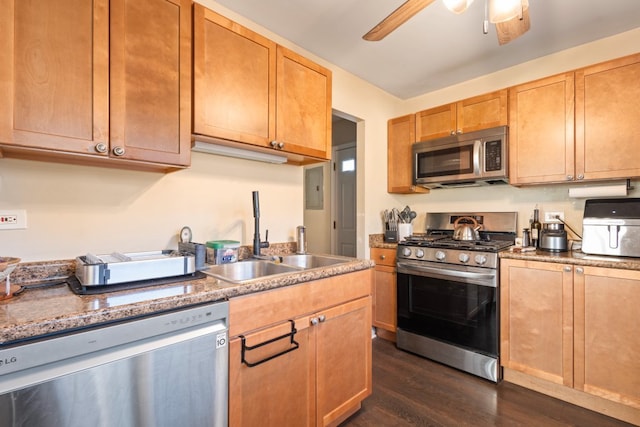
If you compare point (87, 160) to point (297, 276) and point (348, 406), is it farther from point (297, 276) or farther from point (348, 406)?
point (348, 406)

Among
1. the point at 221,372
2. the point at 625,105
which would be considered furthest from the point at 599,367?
the point at 221,372

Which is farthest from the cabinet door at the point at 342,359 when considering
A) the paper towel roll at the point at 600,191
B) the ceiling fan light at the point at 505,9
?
the paper towel roll at the point at 600,191

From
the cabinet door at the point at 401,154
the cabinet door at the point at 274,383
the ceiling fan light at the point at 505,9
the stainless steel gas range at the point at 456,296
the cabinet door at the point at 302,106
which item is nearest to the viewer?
the cabinet door at the point at 274,383

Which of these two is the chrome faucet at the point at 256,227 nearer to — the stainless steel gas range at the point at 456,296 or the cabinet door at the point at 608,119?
the stainless steel gas range at the point at 456,296

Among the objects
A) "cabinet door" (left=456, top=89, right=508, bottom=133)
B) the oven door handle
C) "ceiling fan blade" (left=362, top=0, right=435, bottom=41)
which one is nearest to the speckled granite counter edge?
"ceiling fan blade" (left=362, top=0, right=435, bottom=41)

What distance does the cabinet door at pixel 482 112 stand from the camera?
2457 mm

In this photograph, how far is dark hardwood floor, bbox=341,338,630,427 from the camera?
175cm

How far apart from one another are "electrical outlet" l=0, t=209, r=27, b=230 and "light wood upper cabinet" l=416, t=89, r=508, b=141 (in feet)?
9.59

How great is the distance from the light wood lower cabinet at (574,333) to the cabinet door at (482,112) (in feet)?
3.88

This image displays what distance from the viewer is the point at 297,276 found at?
1.41 meters

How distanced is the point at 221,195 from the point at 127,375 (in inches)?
47.1

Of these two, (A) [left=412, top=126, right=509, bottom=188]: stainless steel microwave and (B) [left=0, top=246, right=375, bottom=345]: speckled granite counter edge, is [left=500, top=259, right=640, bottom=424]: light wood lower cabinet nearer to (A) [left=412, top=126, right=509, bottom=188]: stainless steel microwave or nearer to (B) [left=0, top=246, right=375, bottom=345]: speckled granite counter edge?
(A) [left=412, top=126, right=509, bottom=188]: stainless steel microwave

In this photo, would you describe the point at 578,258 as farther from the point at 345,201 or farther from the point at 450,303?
the point at 345,201

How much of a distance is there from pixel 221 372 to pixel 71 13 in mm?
1481
